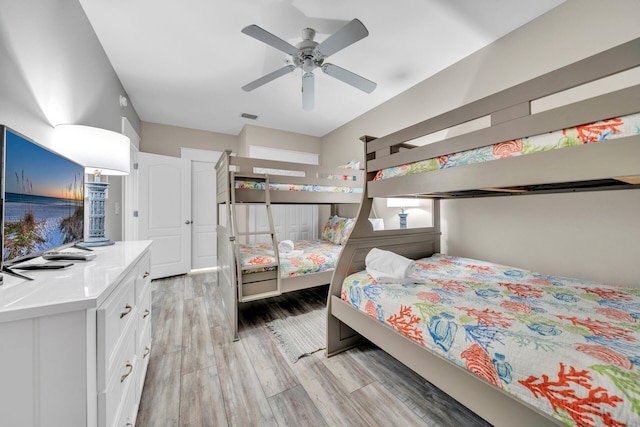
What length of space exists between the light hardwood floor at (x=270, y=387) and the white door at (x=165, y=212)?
6.41ft

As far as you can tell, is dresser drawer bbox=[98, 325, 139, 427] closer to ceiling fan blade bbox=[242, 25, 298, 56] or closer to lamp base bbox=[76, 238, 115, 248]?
lamp base bbox=[76, 238, 115, 248]

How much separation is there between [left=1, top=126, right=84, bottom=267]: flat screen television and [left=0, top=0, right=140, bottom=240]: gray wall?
0.90 ft

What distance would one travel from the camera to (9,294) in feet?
2.20

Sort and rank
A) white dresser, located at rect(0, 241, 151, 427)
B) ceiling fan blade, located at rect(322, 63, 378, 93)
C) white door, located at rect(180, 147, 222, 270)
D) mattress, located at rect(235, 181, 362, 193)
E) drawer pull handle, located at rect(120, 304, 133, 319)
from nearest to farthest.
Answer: white dresser, located at rect(0, 241, 151, 427)
drawer pull handle, located at rect(120, 304, 133, 319)
ceiling fan blade, located at rect(322, 63, 378, 93)
mattress, located at rect(235, 181, 362, 193)
white door, located at rect(180, 147, 222, 270)

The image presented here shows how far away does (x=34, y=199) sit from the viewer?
966 millimetres

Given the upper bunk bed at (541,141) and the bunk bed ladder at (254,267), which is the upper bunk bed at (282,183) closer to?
the bunk bed ladder at (254,267)

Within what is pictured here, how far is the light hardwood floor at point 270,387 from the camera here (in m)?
1.26

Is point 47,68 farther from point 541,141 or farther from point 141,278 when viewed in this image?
point 541,141

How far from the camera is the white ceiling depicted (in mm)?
1830

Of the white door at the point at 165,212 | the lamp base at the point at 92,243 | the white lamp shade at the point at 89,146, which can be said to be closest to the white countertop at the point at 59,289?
the lamp base at the point at 92,243

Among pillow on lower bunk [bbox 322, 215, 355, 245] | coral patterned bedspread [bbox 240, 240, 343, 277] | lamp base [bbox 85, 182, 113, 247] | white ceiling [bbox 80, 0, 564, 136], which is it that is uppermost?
white ceiling [bbox 80, 0, 564, 136]

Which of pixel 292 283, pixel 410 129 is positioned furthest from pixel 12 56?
pixel 292 283

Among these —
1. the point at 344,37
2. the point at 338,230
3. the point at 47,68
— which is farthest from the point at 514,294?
the point at 47,68

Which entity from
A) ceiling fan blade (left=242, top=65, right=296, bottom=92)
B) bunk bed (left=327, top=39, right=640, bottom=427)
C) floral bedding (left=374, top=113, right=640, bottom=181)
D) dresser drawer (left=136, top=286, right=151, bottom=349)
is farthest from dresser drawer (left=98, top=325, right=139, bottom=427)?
ceiling fan blade (left=242, top=65, right=296, bottom=92)
